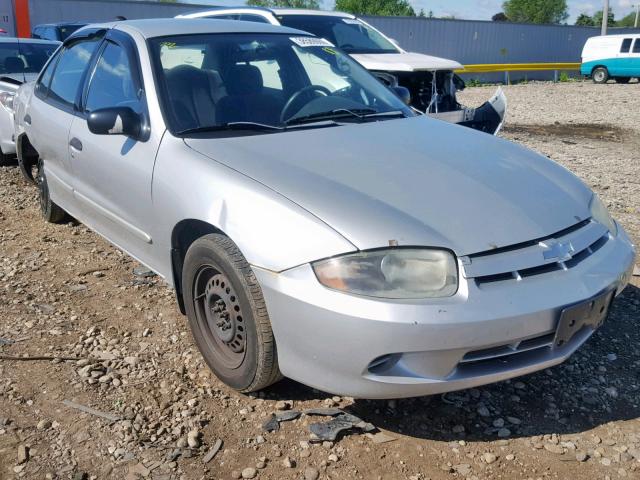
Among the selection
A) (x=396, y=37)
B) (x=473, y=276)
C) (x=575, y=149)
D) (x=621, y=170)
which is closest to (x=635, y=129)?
(x=575, y=149)

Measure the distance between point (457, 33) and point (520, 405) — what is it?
2770cm

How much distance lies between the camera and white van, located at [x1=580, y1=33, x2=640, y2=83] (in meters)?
24.2

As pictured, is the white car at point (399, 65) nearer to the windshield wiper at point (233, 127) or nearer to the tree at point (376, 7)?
the windshield wiper at point (233, 127)

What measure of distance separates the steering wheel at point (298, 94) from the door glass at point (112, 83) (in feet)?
2.59

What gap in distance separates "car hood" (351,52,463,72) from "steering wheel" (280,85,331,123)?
4.53m

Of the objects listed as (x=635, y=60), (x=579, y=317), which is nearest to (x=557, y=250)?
(x=579, y=317)

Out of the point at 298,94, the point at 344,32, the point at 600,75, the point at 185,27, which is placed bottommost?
the point at 600,75

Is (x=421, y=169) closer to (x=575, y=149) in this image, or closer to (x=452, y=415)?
(x=452, y=415)

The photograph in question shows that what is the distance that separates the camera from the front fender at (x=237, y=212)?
2.48 metres

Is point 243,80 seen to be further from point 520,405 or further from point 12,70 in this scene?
point 12,70

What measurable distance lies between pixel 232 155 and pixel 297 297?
897 mm

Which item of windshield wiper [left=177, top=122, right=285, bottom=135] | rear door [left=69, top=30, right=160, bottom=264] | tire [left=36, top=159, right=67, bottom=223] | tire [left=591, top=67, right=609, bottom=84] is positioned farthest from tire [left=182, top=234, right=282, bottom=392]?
tire [left=591, top=67, right=609, bottom=84]

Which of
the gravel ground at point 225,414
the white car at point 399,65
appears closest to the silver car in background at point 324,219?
the gravel ground at point 225,414

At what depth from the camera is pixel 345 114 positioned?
371 cm
